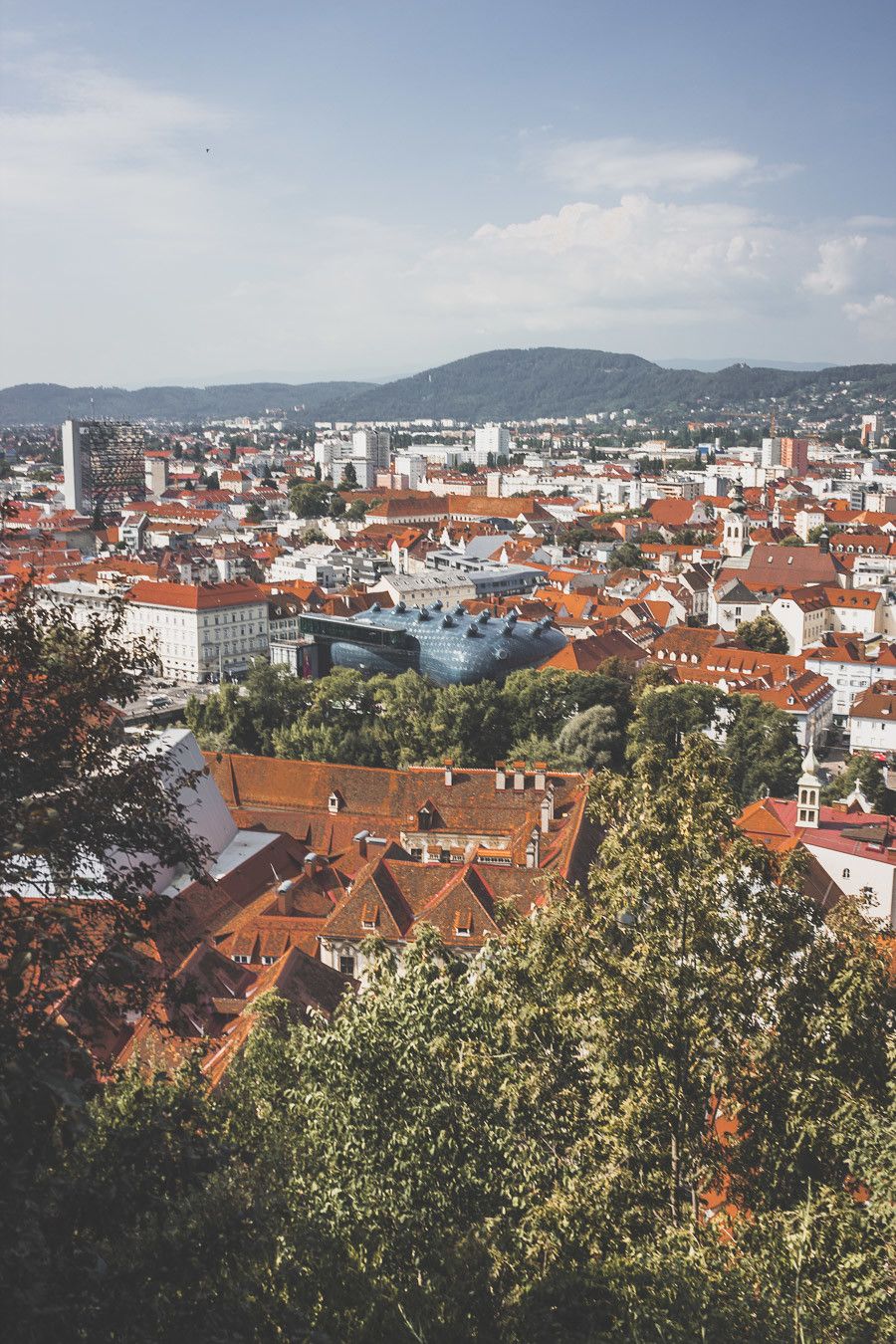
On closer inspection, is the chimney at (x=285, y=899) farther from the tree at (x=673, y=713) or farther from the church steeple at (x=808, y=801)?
the tree at (x=673, y=713)

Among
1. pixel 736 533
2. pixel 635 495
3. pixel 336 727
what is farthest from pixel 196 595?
pixel 635 495

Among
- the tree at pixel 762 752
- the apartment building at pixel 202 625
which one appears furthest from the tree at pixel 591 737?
the apartment building at pixel 202 625

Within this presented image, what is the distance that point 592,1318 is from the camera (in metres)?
9.83

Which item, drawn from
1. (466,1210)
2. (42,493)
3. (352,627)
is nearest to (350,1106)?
(466,1210)

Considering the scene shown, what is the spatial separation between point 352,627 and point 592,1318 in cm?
6139

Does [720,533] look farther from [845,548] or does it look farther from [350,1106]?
[350,1106]

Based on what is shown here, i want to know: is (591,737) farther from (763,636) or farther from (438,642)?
(763,636)

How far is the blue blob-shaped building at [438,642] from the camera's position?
65.3 metres

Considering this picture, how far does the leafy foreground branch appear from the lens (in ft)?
32.0

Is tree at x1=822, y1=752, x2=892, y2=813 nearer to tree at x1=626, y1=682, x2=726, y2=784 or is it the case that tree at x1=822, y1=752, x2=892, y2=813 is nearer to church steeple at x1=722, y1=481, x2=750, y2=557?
tree at x1=626, y1=682, x2=726, y2=784

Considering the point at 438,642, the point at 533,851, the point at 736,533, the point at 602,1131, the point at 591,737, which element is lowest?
the point at 591,737

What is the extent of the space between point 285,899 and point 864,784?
2631cm

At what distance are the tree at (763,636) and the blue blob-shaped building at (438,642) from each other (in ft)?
39.2

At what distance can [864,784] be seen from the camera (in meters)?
49.5
